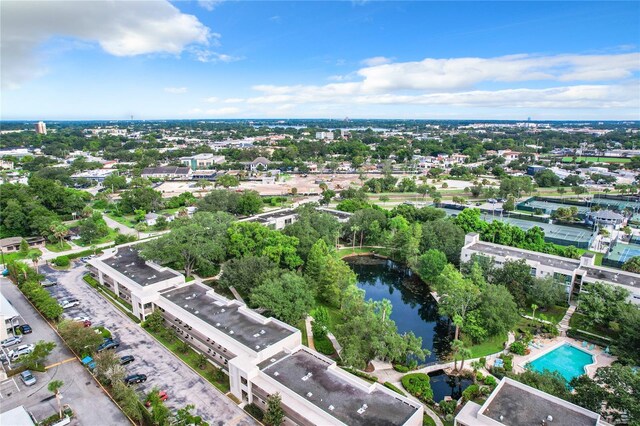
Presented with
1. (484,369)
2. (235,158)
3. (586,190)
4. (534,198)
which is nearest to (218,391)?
(484,369)

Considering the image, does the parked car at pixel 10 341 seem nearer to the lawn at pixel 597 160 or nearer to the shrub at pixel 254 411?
the shrub at pixel 254 411

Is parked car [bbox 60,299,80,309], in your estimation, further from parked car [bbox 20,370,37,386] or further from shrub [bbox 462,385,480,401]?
shrub [bbox 462,385,480,401]

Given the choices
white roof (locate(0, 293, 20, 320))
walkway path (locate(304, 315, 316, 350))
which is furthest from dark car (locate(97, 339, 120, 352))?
walkway path (locate(304, 315, 316, 350))

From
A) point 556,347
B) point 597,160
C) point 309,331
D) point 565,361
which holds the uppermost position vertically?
point 597,160

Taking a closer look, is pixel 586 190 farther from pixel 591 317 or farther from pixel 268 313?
pixel 268 313

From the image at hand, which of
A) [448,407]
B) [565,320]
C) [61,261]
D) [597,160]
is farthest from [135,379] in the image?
[597,160]

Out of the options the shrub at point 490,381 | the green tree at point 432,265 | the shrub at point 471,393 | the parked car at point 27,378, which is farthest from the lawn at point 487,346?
the parked car at point 27,378

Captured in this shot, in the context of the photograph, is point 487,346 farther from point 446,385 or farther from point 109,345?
point 109,345
